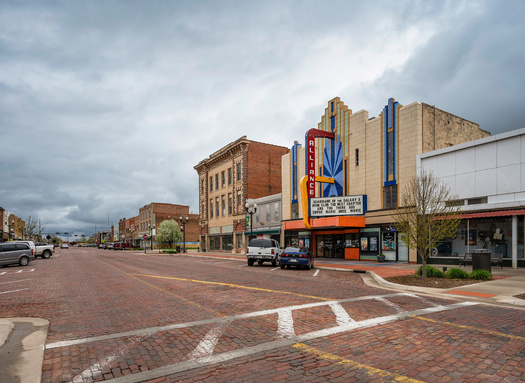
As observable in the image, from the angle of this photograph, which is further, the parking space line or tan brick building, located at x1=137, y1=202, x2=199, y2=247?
tan brick building, located at x1=137, y1=202, x2=199, y2=247

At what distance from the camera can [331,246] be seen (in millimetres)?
33000

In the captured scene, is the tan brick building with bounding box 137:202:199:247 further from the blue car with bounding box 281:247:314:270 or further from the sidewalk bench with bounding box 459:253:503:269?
the sidewalk bench with bounding box 459:253:503:269

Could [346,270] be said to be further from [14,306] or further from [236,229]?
[236,229]

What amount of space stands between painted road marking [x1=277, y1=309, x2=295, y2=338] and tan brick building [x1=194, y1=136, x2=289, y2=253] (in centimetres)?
3828

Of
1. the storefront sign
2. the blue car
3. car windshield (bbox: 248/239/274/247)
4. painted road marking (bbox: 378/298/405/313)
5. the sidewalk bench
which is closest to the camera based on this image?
painted road marking (bbox: 378/298/405/313)

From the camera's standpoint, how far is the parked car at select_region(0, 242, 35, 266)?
26.0 meters

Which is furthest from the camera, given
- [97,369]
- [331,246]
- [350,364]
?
[331,246]

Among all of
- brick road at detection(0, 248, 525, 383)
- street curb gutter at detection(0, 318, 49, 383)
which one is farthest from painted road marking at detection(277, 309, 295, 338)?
street curb gutter at detection(0, 318, 49, 383)

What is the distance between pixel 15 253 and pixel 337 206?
24621mm

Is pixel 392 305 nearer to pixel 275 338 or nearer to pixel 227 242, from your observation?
pixel 275 338

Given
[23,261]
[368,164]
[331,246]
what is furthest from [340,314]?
[23,261]

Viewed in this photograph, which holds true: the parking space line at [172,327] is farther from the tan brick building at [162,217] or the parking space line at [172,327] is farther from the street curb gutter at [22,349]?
the tan brick building at [162,217]

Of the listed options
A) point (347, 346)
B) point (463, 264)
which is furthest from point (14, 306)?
point (463, 264)

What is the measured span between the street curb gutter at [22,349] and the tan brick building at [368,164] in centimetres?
2221
